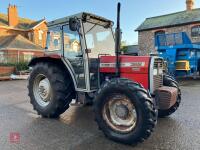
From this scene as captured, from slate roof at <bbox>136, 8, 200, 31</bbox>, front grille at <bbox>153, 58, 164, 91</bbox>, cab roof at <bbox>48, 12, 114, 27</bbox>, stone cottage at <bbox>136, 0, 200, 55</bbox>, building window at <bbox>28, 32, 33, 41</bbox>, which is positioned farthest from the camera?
building window at <bbox>28, 32, 33, 41</bbox>

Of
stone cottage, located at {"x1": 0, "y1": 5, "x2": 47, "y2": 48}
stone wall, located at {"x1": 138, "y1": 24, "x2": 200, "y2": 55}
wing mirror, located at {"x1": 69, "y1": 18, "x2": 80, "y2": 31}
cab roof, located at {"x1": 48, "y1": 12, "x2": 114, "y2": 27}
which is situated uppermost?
stone cottage, located at {"x1": 0, "y1": 5, "x2": 47, "y2": 48}

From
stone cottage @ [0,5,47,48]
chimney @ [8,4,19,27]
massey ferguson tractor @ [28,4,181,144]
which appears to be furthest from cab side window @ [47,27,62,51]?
chimney @ [8,4,19,27]

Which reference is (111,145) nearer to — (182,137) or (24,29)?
(182,137)

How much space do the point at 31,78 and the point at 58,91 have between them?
127 centimetres

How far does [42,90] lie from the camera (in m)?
6.19

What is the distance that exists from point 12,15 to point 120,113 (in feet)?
105

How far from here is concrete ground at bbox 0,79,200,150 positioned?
4.09 m

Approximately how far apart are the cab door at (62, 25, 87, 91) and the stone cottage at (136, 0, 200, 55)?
18.6m

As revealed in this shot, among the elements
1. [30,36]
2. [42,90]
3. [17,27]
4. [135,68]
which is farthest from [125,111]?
[17,27]

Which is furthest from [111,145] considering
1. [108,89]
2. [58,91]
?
[58,91]

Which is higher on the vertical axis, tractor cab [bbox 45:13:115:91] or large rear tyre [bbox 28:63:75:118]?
tractor cab [bbox 45:13:115:91]

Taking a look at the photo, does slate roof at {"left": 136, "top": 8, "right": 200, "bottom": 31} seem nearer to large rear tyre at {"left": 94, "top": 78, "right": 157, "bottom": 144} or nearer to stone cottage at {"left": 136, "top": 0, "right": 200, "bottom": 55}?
stone cottage at {"left": 136, "top": 0, "right": 200, "bottom": 55}

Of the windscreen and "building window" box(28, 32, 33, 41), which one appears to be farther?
"building window" box(28, 32, 33, 41)

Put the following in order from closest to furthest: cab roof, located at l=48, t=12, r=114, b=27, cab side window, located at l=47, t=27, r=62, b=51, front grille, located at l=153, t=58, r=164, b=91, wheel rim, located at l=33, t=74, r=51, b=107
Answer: front grille, located at l=153, t=58, r=164, b=91, cab roof, located at l=48, t=12, r=114, b=27, cab side window, located at l=47, t=27, r=62, b=51, wheel rim, located at l=33, t=74, r=51, b=107
